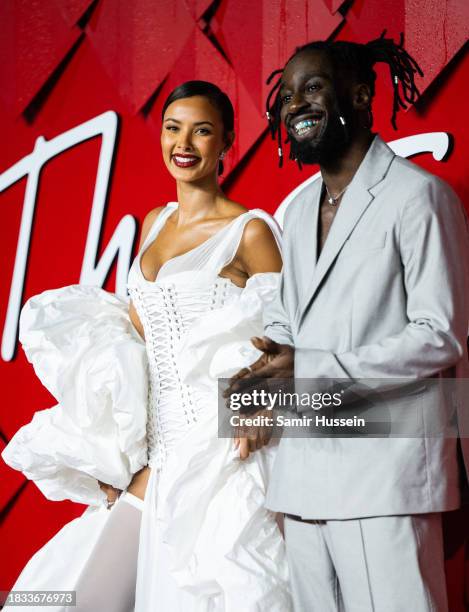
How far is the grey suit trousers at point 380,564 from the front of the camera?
130 centimetres

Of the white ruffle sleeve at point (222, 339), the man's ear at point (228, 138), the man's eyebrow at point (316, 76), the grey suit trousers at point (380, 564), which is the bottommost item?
the grey suit trousers at point (380, 564)

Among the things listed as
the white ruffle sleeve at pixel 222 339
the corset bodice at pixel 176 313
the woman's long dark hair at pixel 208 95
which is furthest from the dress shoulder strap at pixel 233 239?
the woman's long dark hair at pixel 208 95

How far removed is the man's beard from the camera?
1484 millimetres

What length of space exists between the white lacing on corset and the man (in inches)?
13.3

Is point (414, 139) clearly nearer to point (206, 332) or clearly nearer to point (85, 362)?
point (206, 332)

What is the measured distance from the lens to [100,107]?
290cm

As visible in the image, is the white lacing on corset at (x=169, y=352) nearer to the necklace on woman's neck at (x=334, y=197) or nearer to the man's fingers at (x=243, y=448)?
the man's fingers at (x=243, y=448)

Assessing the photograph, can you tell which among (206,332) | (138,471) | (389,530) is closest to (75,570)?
(138,471)

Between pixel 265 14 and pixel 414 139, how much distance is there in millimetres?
684

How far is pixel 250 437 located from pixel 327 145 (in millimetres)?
603

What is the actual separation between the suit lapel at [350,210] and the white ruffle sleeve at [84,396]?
56 cm

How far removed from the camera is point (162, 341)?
188 cm

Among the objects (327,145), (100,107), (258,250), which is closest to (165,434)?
(258,250)

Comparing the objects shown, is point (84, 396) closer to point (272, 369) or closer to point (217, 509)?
point (217, 509)
